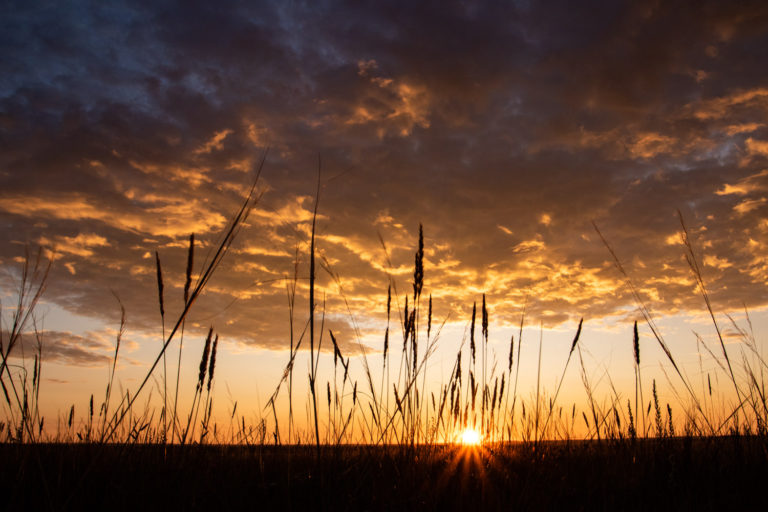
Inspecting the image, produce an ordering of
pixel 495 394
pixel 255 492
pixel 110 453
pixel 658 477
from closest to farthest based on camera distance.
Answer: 1. pixel 255 492
2. pixel 658 477
3. pixel 110 453
4. pixel 495 394

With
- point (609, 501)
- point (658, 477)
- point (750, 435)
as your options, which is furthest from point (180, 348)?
point (750, 435)

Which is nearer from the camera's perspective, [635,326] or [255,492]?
[255,492]

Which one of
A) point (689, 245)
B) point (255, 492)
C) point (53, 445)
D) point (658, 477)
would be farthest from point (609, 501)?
point (53, 445)

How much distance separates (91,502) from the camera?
191 centimetres

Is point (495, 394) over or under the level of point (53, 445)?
over

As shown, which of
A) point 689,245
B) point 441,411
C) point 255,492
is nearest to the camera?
point 255,492

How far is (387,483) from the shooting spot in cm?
207

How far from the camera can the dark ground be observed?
1873 mm

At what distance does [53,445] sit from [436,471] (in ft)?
8.47

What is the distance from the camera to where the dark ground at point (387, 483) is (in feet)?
6.15

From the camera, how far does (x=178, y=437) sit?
3141 millimetres

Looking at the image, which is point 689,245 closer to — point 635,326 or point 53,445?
point 635,326

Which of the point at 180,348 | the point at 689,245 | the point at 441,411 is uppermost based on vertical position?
the point at 689,245

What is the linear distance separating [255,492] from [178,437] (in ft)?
4.09
